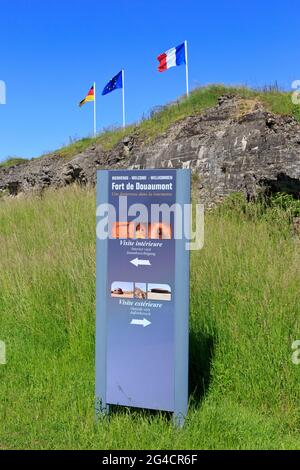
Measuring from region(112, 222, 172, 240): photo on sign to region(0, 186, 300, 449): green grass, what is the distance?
4.98ft

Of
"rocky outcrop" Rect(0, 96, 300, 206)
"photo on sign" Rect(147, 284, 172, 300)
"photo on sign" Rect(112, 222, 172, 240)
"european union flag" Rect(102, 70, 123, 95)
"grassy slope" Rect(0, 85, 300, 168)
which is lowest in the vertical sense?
"photo on sign" Rect(147, 284, 172, 300)

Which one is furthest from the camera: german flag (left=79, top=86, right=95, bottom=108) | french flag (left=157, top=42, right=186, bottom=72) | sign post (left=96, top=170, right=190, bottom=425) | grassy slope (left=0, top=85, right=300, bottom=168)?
german flag (left=79, top=86, right=95, bottom=108)

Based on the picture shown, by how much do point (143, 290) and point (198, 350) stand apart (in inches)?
53.0

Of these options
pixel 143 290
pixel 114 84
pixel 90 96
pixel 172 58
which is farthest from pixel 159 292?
pixel 90 96

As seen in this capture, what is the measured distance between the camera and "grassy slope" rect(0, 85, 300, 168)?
1332 cm

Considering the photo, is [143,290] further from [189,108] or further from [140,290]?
[189,108]

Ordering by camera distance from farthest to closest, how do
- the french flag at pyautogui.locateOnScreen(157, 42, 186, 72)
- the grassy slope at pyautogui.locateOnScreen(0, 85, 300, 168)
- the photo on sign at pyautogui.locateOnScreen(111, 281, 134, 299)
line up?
the french flag at pyautogui.locateOnScreen(157, 42, 186, 72), the grassy slope at pyautogui.locateOnScreen(0, 85, 300, 168), the photo on sign at pyautogui.locateOnScreen(111, 281, 134, 299)

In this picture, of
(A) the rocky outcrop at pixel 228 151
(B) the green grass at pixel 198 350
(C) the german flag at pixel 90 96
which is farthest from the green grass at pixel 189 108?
(B) the green grass at pixel 198 350

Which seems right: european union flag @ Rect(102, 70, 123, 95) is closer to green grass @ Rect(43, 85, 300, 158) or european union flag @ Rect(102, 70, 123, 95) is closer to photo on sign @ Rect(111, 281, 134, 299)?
green grass @ Rect(43, 85, 300, 158)

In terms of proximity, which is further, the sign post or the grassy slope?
the grassy slope

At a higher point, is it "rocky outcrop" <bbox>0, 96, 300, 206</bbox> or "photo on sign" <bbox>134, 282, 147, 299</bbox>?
"rocky outcrop" <bbox>0, 96, 300, 206</bbox>

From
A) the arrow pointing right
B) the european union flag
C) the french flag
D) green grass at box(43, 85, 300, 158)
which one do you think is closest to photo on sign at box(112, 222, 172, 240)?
the arrow pointing right

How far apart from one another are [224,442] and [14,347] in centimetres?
309

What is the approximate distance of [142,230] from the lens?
13.5 ft
